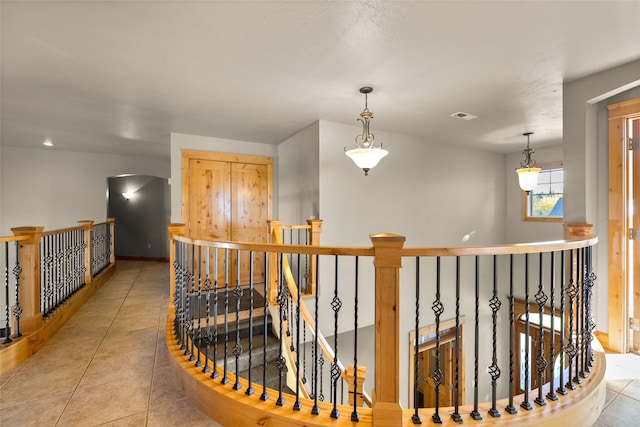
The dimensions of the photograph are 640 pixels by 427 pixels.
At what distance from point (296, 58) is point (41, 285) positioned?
3399 mm

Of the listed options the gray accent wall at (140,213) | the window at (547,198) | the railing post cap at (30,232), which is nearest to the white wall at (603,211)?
the window at (547,198)

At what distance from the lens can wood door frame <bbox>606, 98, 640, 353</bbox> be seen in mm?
2688

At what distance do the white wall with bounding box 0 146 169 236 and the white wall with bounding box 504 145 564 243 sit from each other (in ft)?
26.3

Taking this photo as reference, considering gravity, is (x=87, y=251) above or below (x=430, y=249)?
below

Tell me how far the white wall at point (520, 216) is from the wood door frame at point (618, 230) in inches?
137

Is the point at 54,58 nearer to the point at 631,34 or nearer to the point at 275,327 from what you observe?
the point at 275,327

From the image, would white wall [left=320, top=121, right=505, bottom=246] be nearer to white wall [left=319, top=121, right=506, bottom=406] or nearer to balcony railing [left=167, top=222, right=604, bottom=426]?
white wall [left=319, top=121, right=506, bottom=406]

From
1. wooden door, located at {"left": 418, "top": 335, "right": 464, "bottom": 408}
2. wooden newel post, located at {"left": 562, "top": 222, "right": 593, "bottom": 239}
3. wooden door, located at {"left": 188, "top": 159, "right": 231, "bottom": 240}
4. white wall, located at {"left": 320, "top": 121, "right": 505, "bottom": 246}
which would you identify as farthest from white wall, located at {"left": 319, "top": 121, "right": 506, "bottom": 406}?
wooden newel post, located at {"left": 562, "top": 222, "right": 593, "bottom": 239}

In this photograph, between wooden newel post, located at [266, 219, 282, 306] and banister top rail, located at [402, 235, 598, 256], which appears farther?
wooden newel post, located at [266, 219, 282, 306]

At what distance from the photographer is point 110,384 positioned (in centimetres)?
213

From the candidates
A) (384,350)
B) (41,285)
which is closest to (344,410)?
(384,350)

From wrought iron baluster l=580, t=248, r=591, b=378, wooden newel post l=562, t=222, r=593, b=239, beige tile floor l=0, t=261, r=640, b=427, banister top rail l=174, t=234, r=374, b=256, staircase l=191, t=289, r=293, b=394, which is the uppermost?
wooden newel post l=562, t=222, r=593, b=239

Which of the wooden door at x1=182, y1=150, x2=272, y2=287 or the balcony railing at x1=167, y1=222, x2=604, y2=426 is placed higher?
the wooden door at x1=182, y1=150, x2=272, y2=287

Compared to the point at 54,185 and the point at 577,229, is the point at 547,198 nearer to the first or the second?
the point at 577,229
